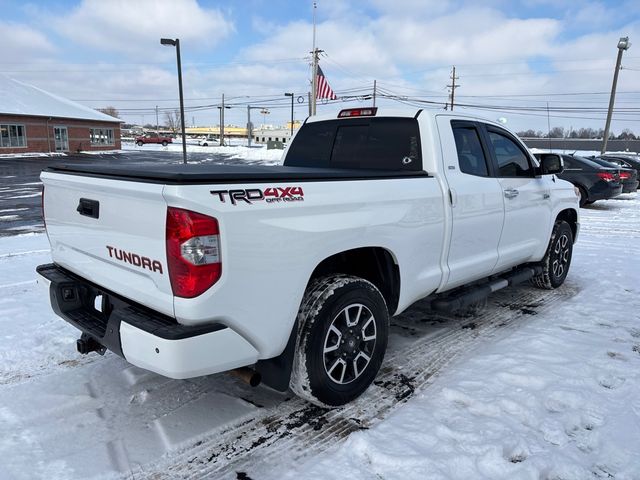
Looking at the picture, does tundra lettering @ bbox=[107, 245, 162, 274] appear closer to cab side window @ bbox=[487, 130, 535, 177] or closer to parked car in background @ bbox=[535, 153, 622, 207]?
cab side window @ bbox=[487, 130, 535, 177]

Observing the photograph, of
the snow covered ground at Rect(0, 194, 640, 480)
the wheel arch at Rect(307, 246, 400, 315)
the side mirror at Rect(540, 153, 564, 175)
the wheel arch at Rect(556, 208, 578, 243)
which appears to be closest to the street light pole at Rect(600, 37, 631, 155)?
the wheel arch at Rect(556, 208, 578, 243)

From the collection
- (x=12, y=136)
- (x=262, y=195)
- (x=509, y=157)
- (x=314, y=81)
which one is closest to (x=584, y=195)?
(x=509, y=157)

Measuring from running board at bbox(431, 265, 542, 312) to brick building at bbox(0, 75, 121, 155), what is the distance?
39.9 m

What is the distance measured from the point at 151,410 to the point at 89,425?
1.18ft

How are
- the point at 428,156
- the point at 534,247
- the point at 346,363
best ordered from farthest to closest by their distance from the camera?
the point at 534,247
the point at 428,156
the point at 346,363

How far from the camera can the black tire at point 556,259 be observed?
5.73 meters

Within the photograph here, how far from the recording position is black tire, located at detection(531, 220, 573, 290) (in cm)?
573

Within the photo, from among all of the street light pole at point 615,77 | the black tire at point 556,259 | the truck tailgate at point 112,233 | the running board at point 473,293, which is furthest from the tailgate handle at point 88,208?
the street light pole at point 615,77

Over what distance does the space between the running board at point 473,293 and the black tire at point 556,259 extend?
634 mm

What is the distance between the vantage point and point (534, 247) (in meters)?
5.29

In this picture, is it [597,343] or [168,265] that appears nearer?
[168,265]

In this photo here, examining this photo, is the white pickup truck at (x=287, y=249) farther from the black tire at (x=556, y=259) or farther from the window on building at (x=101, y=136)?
the window on building at (x=101, y=136)

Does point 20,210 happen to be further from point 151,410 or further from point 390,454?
point 390,454

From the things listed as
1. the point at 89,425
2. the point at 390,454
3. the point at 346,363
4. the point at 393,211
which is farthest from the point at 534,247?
the point at 89,425
